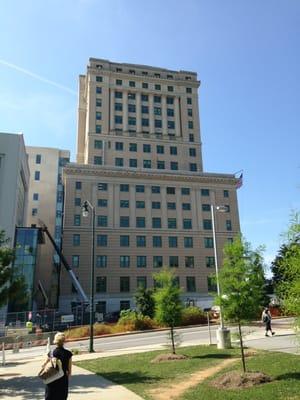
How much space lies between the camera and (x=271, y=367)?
1295 centimetres

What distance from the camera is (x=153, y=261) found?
6300 centimetres

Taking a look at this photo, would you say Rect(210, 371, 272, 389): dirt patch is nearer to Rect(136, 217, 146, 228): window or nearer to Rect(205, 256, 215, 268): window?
Rect(136, 217, 146, 228): window

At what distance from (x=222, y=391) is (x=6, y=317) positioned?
1368 inches

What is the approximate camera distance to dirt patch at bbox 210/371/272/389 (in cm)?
1070

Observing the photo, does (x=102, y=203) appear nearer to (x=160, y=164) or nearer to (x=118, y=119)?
(x=160, y=164)

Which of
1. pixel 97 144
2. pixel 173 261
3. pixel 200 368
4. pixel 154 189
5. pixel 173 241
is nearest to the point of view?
pixel 200 368

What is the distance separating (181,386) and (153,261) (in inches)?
2046

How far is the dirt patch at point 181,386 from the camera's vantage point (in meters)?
10.1

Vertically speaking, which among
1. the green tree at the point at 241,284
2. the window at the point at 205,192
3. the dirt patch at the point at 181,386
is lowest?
the dirt patch at the point at 181,386

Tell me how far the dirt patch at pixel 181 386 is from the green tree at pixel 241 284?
1759mm

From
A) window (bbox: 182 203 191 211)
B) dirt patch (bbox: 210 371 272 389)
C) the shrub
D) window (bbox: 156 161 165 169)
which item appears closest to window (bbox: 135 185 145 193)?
window (bbox: 182 203 191 211)

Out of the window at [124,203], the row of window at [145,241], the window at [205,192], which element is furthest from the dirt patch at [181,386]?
the window at [205,192]

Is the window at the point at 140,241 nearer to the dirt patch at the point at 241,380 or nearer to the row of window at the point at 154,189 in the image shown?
the row of window at the point at 154,189

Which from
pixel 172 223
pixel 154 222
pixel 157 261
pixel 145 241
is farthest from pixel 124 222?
pixel 157 261
